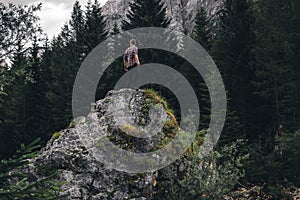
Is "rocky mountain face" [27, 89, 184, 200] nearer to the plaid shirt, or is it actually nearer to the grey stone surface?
the grey stone surface

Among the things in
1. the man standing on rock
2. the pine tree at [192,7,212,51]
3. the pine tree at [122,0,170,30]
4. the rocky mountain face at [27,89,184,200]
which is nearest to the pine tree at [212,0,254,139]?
the pine tree at [192,7,212,51]

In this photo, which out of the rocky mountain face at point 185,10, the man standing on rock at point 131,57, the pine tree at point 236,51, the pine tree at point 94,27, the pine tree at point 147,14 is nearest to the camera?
the man standing on rock at point 131,57

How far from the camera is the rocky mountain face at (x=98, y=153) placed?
26.3 feet

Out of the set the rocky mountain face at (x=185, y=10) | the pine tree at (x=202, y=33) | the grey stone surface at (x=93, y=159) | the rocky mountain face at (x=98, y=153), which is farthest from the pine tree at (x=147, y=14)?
the rocky mountain face at (x=185, y=10)

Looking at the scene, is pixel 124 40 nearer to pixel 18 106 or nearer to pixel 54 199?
pixel 18 106

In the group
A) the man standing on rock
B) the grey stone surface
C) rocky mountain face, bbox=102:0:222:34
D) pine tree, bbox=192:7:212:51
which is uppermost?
rocky mountain face, bbox=102:0:222:34

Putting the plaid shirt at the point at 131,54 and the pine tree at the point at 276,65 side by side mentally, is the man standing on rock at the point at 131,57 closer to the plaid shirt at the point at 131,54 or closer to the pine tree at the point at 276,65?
Answer: the plaid shirt at the point at 131,54

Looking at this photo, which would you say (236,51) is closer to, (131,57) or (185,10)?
(131,57)

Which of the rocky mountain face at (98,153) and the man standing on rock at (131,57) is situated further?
the man standing on rock at (131,57)

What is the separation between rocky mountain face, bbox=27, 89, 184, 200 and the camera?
26.3ft

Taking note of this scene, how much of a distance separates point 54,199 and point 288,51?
16270mm

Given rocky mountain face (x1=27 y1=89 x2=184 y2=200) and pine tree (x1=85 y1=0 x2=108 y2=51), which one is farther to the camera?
pine tree (x1=85 y1=0 x2=108 y2=51)

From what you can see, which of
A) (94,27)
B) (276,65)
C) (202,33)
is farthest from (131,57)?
(94,27)

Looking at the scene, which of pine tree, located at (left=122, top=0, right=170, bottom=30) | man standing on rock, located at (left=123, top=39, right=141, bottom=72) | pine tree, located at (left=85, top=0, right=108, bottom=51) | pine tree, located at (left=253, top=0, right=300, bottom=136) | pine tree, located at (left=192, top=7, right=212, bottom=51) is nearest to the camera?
man standing on rock, located at (left=123, top=39, right=141, bottom=72)
